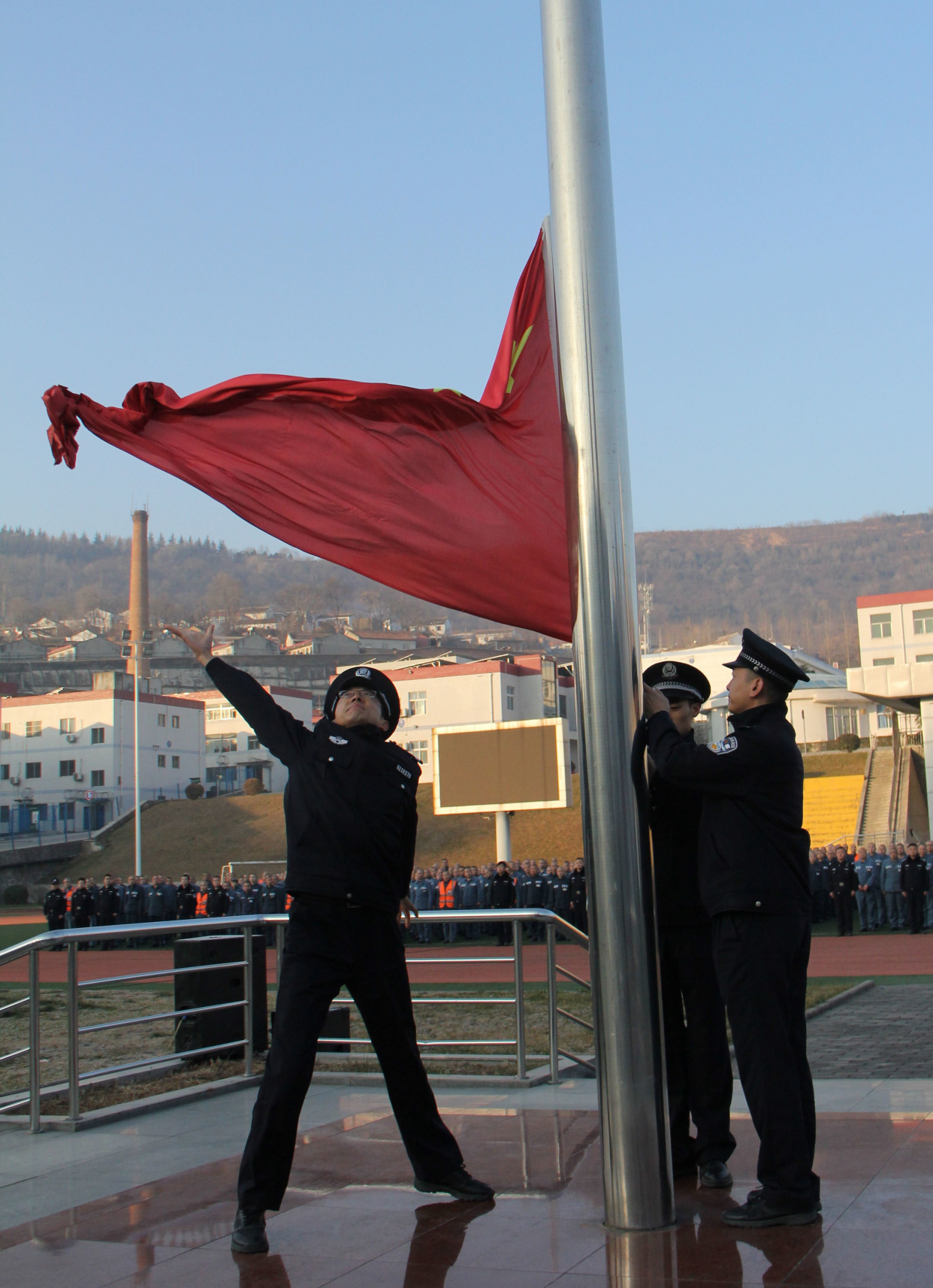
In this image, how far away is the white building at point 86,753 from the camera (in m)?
72.0

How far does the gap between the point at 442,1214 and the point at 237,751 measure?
89607mm

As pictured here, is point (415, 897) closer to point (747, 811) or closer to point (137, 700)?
point (747, 811)

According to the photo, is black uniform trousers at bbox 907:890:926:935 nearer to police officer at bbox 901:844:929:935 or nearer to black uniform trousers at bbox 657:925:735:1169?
police officer at bbox 901:844:929:935

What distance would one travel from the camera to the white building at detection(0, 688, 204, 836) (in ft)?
236

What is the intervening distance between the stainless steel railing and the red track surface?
6.62 metres

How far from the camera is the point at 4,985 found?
746 inches

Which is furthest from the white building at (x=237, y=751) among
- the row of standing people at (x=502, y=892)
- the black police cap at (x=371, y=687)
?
the black police cap at (x=371, y=687)

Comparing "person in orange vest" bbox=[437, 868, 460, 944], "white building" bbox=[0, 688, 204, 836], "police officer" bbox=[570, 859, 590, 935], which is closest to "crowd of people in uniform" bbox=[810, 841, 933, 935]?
"police officer" bbox=[570, 859, 590, 935]

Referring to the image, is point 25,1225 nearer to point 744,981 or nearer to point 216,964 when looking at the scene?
point 744,981

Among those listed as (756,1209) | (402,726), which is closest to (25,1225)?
(756,1209)

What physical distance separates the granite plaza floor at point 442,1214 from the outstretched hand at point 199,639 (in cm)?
209

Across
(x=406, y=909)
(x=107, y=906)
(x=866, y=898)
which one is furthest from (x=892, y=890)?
(x=406, y=909)

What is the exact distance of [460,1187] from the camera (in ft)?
14.8

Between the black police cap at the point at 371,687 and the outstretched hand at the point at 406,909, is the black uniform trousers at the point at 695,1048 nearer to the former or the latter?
the outstretched hand at the point at 406,909
